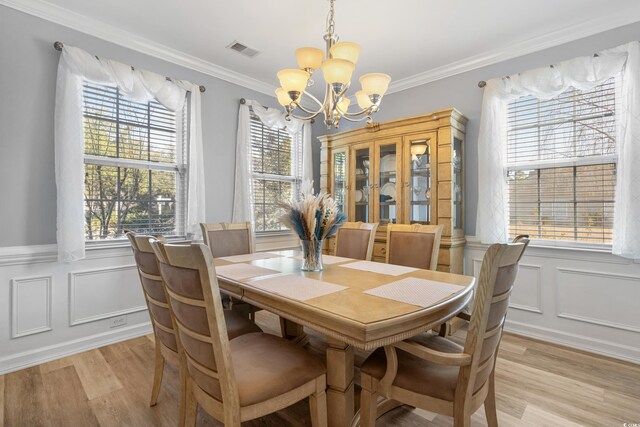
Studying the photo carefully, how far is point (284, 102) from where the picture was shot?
2123 mm

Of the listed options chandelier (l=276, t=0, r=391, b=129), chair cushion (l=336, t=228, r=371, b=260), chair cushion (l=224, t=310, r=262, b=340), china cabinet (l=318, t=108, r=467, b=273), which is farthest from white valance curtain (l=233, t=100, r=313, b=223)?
chair cushion (l=224, t=310, r=262, b=340)

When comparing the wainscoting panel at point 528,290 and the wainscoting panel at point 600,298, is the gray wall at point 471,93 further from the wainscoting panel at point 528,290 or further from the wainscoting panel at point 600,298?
the wainscoting panel at point 600,298

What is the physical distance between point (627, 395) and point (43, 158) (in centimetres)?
421

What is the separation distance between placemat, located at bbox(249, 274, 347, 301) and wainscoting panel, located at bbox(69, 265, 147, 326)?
1.77 metres

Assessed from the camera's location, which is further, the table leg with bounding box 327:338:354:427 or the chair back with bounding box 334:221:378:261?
the chair back with bounding box 334:221:378:261

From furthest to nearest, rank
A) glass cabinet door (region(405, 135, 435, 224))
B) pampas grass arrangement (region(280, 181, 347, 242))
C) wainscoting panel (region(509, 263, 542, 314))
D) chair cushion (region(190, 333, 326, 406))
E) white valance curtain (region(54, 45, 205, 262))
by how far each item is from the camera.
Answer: glass cabinet door (region(405, 135, 435, 224)) → wainscoting panel (region(509, 263, 542, 314)) → white valance curtain (region(54, 45, 205, 262)) → pampas grass arrangement (region(280, 181, 347, 242)) → chair cushion (region(190, 333, 326, 406))

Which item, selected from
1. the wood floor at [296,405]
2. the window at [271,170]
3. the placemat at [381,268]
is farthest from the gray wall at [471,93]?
the placemat at [381,268]

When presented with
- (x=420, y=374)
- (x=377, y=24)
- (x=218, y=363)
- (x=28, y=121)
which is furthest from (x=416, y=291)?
(x=28, y=121)

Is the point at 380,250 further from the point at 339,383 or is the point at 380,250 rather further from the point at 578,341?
the point at 339,383

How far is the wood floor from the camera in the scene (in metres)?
1.70

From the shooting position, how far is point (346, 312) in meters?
1.15

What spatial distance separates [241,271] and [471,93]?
2.82 meters

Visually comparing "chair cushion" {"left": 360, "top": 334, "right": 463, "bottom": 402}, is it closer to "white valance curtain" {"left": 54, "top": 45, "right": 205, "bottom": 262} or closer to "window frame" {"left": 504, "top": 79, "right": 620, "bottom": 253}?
"window frame" {"left": 504, "top": 79, "right": 620, "bottom": 253}

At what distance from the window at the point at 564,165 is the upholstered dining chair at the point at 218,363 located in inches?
101
